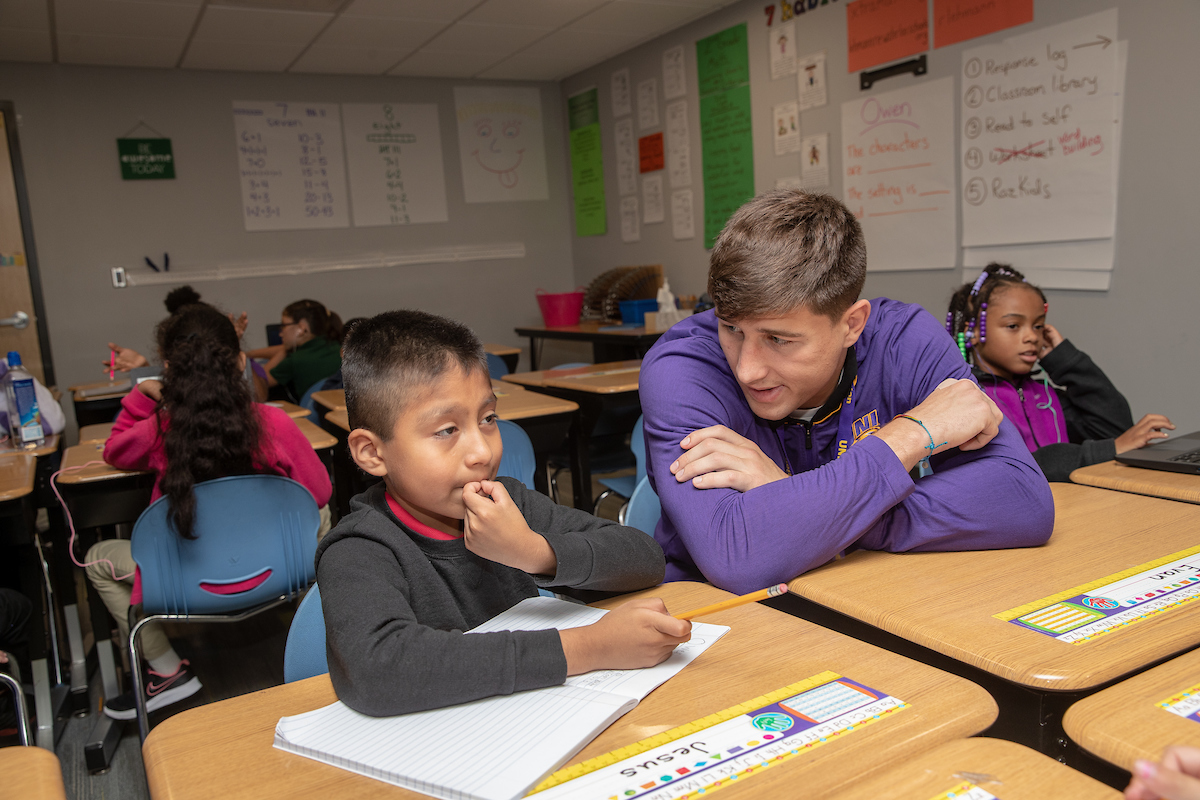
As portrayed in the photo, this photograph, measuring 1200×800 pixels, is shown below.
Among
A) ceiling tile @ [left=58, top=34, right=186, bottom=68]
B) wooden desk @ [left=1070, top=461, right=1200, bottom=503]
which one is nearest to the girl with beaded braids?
wooden desk @ [left=1070, top=461, right=1200, bottom=503]

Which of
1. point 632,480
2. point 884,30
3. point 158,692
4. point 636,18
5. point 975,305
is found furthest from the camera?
point 636,18

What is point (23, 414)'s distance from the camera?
279cm

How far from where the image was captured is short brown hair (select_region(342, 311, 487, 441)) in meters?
1.04

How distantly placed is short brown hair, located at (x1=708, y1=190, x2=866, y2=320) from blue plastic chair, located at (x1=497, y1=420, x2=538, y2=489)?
55.6 inches

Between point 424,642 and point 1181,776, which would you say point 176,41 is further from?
point 1181,776

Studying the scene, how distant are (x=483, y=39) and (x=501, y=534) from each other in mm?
4896

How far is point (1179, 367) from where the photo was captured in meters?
3.02

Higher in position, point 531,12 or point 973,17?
point 531,12

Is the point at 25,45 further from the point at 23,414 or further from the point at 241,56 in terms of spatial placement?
the point at 23,414

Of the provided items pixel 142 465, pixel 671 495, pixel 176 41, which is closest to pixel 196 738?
pixel 671 495

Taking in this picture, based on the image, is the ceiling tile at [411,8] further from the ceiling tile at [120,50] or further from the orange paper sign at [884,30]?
the orange paper sign at [884,30]

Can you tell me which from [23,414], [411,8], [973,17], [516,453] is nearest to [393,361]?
[516,453]

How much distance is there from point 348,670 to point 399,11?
14.6ft

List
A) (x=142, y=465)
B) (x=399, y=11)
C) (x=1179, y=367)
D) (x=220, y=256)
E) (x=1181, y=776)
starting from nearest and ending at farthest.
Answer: (x=1181, y=776), (x=142, y=465), (x=1179, y=367), (x=399, y=11), (x=220, y=256)
